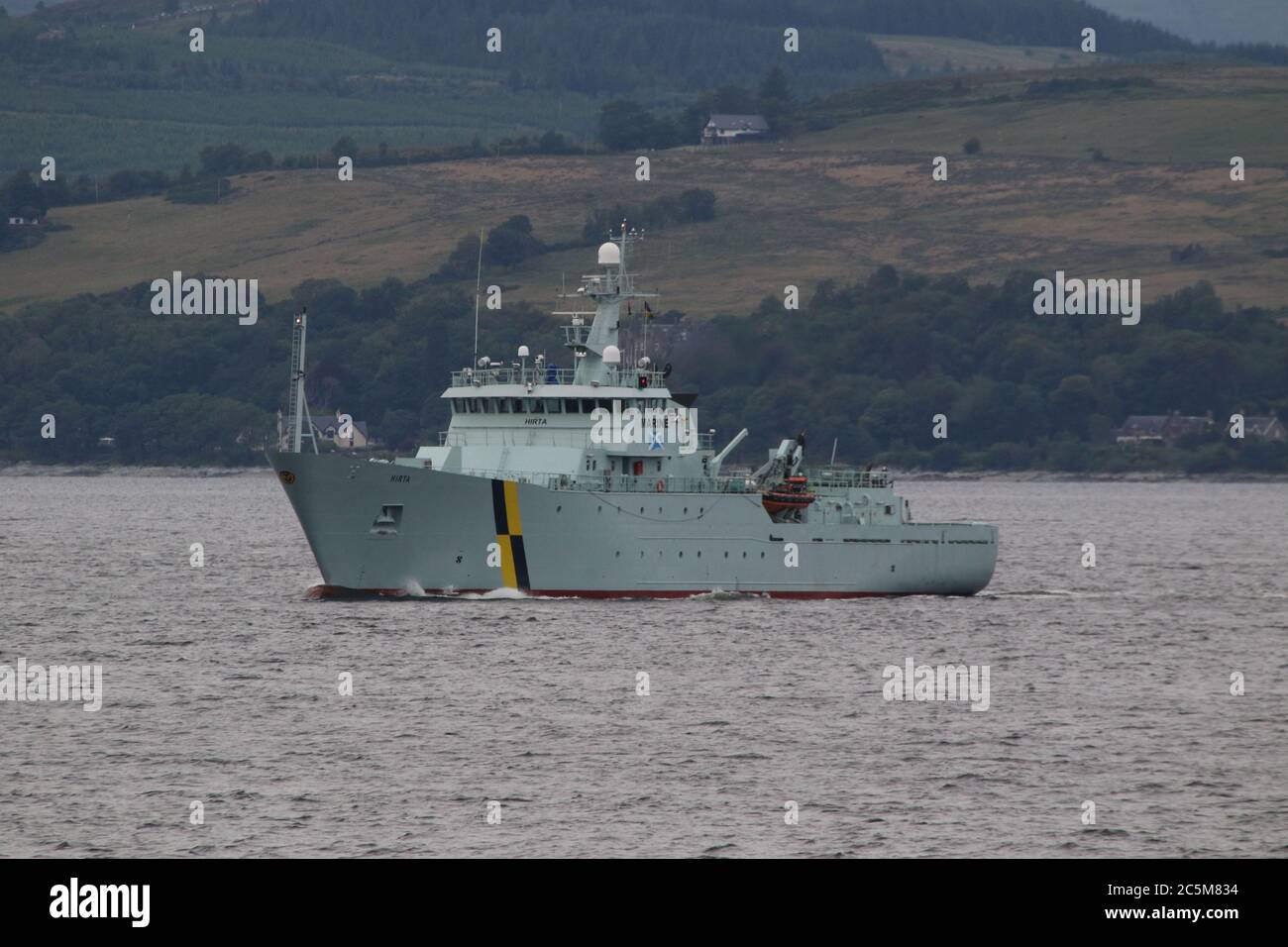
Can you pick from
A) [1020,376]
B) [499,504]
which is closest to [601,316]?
[499,504]

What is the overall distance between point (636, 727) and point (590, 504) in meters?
13.9

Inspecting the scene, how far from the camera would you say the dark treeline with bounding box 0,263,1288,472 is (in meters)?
172

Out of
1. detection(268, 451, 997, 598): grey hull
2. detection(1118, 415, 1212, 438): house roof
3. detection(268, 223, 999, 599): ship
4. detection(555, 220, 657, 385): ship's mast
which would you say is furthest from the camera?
detection(1118, 415, 1212, 438): house roof

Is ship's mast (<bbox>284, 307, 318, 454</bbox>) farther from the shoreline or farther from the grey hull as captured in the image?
the shoreline

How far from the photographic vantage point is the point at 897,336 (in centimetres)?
19062

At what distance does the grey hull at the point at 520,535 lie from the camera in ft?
158

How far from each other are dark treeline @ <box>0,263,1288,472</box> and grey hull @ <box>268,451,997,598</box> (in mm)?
108903

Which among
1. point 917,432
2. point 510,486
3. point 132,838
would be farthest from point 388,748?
point 917,432

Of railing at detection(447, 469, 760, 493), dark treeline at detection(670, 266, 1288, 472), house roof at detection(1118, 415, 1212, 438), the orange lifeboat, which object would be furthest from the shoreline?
railing at detection(447, 469, 760, 493)

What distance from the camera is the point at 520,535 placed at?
48719 mm

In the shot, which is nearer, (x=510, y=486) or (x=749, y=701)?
(x=749, y=701)

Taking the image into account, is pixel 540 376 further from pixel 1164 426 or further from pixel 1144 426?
pixel 1164 426

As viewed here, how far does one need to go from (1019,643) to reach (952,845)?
2311 cm
